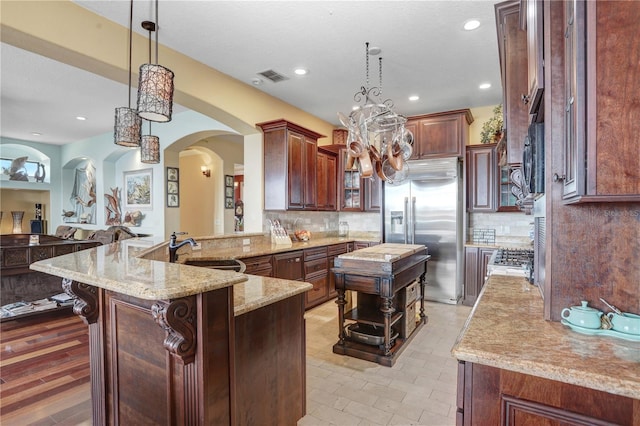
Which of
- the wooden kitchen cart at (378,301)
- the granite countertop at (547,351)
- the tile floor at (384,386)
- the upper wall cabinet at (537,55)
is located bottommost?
the tile floor at (384,386)

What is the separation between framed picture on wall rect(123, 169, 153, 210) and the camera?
6.40 m

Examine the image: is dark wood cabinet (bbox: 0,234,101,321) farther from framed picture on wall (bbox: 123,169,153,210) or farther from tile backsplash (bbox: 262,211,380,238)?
tile backsplash (bbox: 262,211,380,238)

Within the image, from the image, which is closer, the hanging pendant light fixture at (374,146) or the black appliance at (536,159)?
the black appliance at (536,159)

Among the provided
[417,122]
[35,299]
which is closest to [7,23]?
[35,299]

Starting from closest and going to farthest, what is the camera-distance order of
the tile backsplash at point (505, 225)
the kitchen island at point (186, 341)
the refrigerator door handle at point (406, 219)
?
the kitchen island at point (186, 341) < the tile backsplash at point (505, 225) < the refrigerator door handle at point (406, 219)

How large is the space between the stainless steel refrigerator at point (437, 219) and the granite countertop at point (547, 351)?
11.4ft

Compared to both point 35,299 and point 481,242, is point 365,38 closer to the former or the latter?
point 481,242

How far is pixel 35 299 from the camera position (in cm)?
434

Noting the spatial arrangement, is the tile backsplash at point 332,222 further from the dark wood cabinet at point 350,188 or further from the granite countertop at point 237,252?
the granite countertop at point 237,252

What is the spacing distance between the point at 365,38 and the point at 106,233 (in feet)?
17.2

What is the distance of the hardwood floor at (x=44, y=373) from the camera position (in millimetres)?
2203

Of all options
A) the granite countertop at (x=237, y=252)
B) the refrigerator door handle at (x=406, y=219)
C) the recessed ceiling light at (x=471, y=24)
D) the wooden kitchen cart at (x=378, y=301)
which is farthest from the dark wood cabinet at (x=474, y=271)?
the recessed ceiling light at (x=471, y=24)

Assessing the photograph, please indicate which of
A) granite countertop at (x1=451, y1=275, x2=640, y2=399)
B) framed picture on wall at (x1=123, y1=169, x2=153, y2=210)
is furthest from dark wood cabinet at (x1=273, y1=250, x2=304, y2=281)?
framed picture on wall at (x1=123, y1=169, x2=153, y2=210)

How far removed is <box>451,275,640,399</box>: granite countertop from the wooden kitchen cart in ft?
4.87
